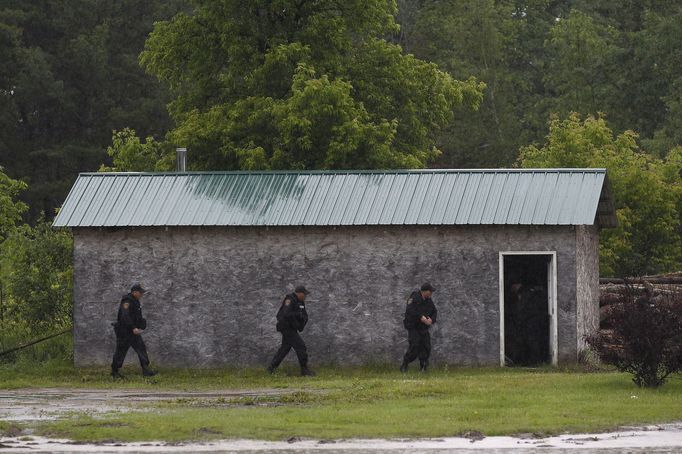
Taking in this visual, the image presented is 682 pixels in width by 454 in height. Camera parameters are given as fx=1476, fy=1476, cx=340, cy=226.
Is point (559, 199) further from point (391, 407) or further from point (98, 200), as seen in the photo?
point (98, 200)

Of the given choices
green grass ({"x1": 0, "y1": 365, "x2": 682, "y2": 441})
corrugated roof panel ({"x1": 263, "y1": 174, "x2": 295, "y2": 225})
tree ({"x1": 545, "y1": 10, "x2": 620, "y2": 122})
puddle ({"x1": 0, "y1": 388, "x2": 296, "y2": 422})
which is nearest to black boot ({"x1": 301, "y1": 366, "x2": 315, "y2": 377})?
green grass ({"x1": 0, "y1": 365, "x2": 682, "y2": 441})

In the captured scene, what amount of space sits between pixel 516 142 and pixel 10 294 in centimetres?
4323

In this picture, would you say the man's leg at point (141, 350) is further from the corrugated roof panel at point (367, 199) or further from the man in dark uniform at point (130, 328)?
the corrugated roof panel at point (367, 199)

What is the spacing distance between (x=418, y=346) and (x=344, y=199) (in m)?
3.32

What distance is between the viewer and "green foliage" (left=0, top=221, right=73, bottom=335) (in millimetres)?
30812

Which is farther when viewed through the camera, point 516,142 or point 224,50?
point 516,142

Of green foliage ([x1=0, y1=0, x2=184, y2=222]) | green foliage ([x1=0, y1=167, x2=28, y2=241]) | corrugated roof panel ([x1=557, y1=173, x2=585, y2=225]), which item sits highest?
green foliage ([x1=0, y1=0, x2=184, y2=222])

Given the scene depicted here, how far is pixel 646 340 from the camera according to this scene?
21219mm

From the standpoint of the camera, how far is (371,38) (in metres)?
41.8

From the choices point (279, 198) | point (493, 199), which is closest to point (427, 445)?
point (493, 199)

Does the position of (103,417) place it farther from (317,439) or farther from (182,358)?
(182,358)

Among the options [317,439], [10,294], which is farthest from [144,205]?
[317,439]

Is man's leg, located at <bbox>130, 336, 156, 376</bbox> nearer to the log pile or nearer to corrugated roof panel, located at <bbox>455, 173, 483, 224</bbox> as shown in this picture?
corrugated roof panel, located at <bbox>455, 173, 483, 224</bbox>

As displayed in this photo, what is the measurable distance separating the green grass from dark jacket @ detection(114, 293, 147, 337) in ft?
2.92
